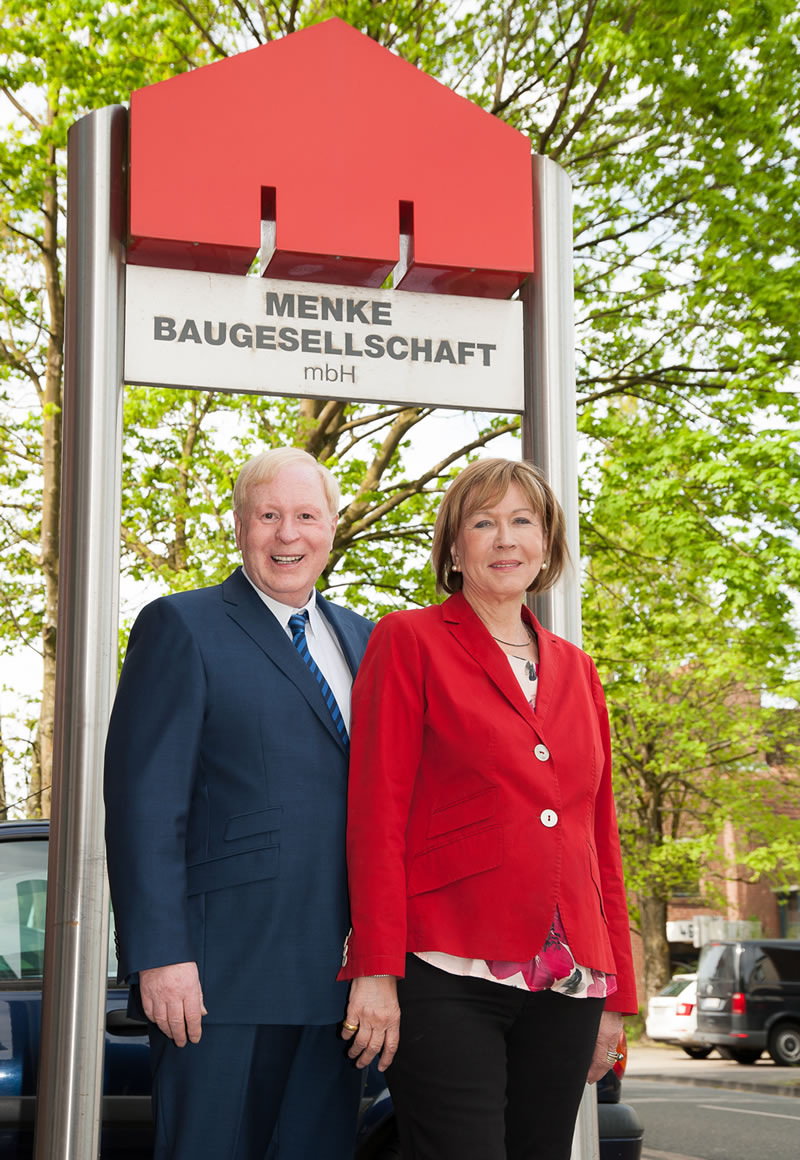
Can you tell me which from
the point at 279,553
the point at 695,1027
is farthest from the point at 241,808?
the point at 695,1027

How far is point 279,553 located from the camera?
118 inches

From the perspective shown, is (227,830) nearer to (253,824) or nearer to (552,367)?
(253,824)

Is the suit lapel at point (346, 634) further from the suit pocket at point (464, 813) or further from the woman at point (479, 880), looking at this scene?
the suit pocket at point (464, 813)

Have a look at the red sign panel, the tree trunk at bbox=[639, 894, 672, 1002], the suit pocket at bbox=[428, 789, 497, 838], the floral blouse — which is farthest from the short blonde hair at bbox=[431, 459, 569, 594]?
the tree trunk at bbox=[639, 894, 672, 1002]

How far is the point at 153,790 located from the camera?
266 centimetres

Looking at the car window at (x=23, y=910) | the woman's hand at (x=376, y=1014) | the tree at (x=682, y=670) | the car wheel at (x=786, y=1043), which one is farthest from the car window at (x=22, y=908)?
the car wheel at (x=786, y=1043)

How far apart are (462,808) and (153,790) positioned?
2.05ft

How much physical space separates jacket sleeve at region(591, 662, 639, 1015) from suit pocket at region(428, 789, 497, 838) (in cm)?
37

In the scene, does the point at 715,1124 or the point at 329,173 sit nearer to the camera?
the point at 329,173

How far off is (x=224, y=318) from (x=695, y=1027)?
1989 cm

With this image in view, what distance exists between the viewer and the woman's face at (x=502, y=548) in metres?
2.80

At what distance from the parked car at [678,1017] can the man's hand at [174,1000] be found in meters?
20.6

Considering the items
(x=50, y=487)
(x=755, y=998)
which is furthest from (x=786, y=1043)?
(x=50, y=487)

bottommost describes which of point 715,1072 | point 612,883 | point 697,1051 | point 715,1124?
point 697,1051
